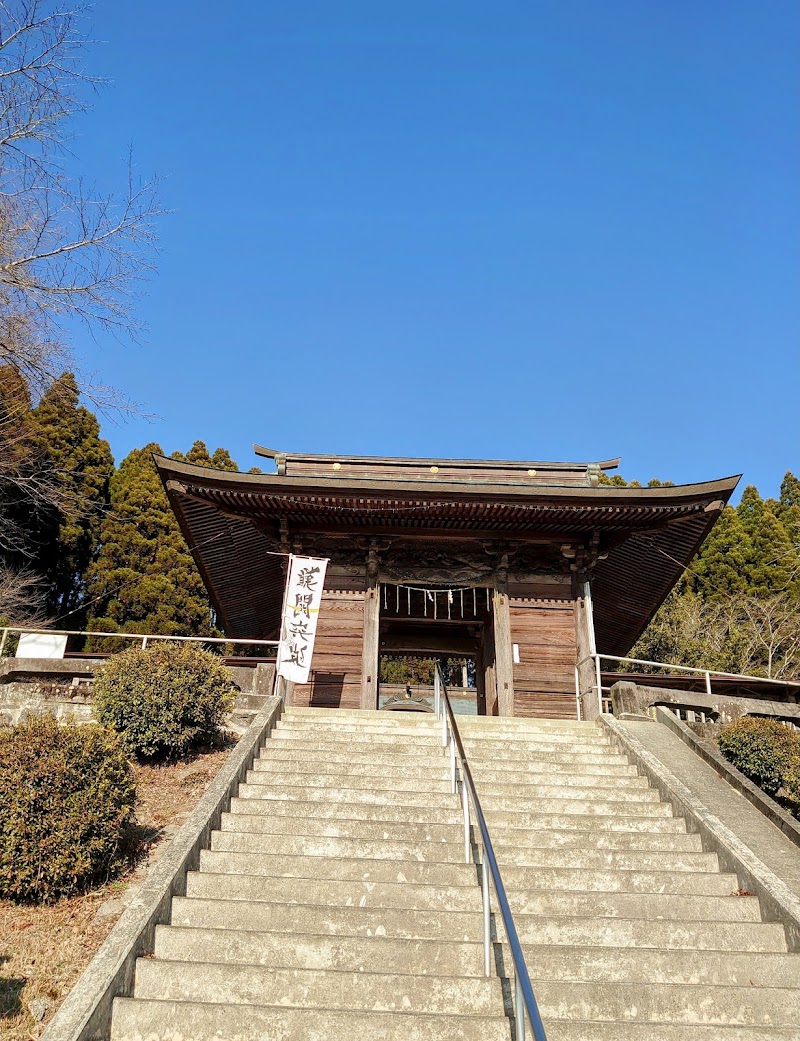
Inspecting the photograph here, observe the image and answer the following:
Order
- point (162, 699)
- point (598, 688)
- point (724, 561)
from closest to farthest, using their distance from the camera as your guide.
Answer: point (162, 699) < point (598, 688) < point (724, 561)

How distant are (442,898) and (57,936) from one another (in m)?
2.99

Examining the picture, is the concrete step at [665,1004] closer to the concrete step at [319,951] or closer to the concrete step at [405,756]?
the concrete step at [319,951]

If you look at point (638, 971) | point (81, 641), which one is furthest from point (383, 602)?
point (81, 641)

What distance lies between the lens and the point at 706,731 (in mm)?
11633

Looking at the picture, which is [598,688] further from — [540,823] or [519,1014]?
[519,1014]

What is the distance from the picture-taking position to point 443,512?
13602 millimetres

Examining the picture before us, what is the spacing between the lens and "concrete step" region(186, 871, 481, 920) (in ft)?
19.9

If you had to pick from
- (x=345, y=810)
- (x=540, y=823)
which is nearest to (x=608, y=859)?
(x=540, y=823)

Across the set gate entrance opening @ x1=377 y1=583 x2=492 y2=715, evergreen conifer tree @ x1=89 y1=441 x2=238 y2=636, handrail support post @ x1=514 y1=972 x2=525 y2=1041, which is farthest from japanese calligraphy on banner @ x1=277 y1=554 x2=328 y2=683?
evergreen conifer tree @ x1=89 y1=441 x2=238 y2=636

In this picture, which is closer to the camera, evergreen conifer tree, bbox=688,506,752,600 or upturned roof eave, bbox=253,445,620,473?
upturned roof eave, bbox=253,445,620,473

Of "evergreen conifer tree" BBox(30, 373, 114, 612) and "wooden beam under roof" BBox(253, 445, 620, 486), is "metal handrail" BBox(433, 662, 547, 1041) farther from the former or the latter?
"evergreen conifer tree" BBox(30, 373, 114, 612)

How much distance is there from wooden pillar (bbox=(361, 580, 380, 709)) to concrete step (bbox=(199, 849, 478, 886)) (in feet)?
23.3

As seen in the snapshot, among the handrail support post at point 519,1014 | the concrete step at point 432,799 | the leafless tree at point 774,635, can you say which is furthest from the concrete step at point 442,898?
the leafless tree at point 774,635

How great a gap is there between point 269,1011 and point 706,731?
29.5 feet
